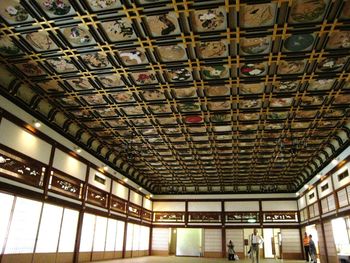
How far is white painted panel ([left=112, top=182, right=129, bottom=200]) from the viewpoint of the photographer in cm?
1394

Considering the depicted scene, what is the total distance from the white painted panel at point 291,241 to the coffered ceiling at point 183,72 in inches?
281

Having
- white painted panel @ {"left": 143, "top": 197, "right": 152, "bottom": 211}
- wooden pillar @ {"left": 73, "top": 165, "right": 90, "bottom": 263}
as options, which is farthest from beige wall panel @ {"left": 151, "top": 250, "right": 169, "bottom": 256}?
wooden pillar @ {"left": 73, "top": 165, "right": 90, "bottom": 263}

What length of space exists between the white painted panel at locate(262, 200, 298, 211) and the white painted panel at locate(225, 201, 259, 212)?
542 millimetres

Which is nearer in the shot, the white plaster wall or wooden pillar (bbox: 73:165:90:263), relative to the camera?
wooden pillar (bbox: 73:165:90:263)

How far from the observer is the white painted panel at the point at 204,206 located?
19.0 m

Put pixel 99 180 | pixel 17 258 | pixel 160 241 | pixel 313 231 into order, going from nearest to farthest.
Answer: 1. pixel 17 258
2. pixel 99 180
3. pixel 313 231
4. pixel 160 241

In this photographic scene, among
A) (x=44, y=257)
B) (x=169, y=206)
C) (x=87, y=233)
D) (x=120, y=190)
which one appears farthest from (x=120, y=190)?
(x=44, y=257)

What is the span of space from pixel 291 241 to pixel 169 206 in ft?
25.2

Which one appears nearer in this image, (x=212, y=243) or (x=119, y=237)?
(x=119, y=237)

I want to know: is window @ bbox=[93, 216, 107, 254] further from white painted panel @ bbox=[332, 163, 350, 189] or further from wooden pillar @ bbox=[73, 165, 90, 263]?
white painted panel @ bbox=[332, 163, 350, 189]

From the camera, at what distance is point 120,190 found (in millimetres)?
14602

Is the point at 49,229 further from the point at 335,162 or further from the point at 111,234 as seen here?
the point at 335,162

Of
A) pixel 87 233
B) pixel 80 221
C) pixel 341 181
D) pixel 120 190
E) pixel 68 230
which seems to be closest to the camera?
pixel 68 230

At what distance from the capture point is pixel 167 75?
732cm
